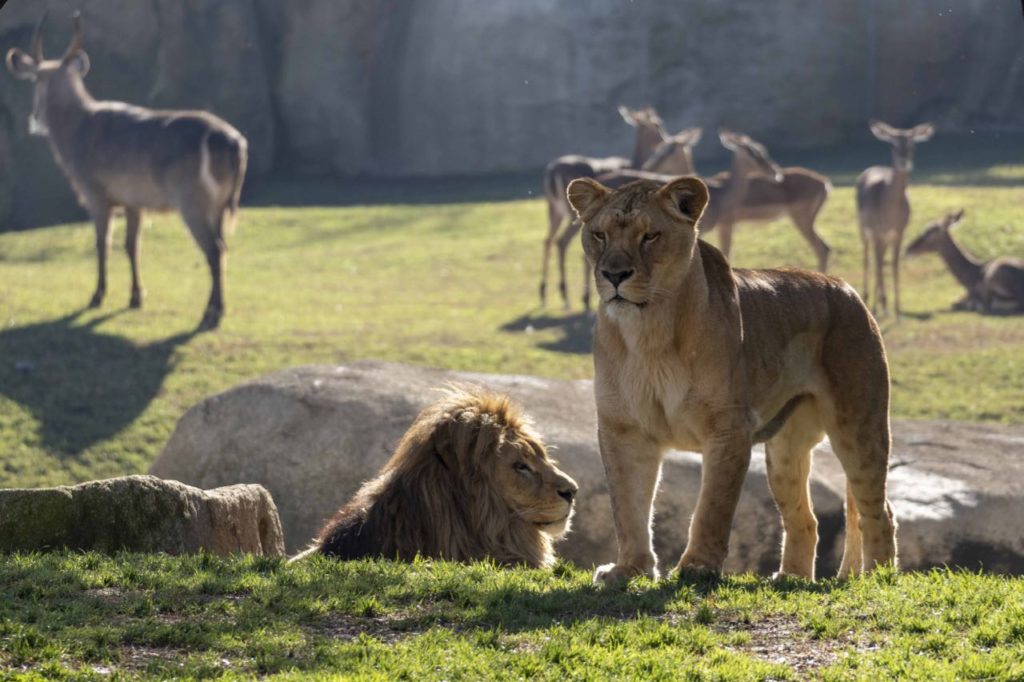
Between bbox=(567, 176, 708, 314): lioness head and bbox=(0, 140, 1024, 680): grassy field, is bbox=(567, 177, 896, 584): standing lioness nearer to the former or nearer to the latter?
bbox=(567, 176, 708, 314): lioness head

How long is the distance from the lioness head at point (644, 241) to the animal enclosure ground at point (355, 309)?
→ 8.04 m

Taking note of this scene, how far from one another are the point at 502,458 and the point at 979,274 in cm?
1488

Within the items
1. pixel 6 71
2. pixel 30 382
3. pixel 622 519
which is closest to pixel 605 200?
pixel 622 519

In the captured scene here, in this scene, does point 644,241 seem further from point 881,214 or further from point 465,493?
point 881,214

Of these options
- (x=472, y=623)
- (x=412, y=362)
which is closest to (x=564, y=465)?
(x=472, y=623)

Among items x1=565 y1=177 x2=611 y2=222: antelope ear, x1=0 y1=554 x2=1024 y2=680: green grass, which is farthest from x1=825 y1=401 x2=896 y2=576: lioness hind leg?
x1=565 y1=177 x2=611 y2=222: antelope ear

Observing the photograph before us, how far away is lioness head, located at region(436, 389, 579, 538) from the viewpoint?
6.55 meters

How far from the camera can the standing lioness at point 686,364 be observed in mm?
5559

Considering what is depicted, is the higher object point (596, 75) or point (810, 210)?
point (596, 75)

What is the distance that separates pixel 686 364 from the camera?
5.63 m

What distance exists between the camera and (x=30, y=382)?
1476 cm

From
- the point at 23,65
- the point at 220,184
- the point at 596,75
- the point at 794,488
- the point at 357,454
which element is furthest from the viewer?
the point at 596,75

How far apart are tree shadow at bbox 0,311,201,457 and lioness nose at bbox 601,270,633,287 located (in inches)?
336

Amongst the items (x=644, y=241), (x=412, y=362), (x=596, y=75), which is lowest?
(x=412, y=362)
